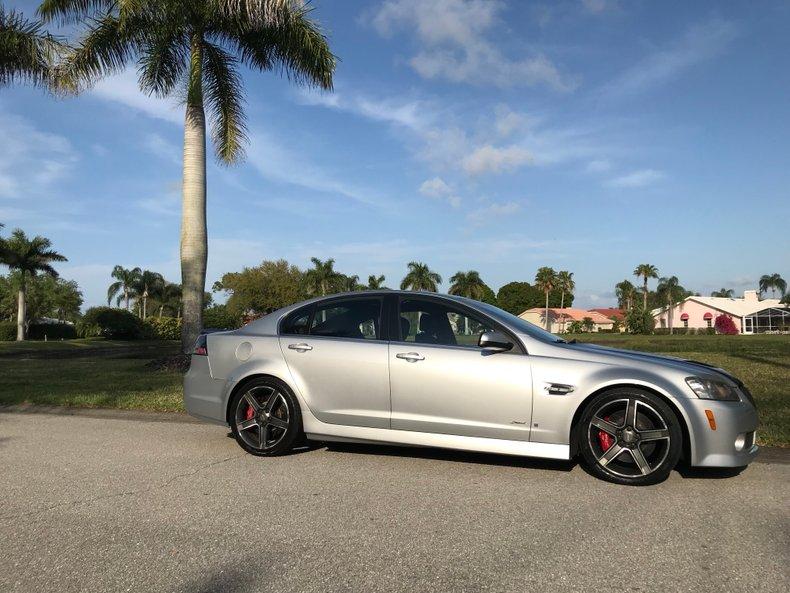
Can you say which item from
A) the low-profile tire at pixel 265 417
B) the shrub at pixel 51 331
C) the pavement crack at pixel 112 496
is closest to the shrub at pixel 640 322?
the shrub at pixel 51 331

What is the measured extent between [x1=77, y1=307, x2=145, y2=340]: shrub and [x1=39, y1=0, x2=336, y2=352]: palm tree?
35.0 meters

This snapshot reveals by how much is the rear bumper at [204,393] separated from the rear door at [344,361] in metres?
0.78

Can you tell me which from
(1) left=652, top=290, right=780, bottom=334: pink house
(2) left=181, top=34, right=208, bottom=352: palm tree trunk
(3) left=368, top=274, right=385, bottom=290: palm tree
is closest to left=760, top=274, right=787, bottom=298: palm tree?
(1) left=652, top=290, right=780, bottom=334: pink house

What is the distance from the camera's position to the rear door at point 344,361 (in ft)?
17.5

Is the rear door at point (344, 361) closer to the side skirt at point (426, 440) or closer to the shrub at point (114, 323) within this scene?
the side skirt at point (426, 440)

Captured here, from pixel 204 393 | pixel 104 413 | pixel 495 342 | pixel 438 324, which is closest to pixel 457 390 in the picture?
pixel 495 342

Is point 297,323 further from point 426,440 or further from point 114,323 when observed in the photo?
point 114,323

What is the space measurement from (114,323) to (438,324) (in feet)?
154

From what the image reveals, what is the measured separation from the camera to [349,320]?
5.75 meters

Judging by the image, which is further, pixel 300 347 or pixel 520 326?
pixel 300 347

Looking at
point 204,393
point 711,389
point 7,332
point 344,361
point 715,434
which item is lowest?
point 715,434

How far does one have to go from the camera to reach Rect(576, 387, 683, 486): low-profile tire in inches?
182

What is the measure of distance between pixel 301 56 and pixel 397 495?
44.2 feet

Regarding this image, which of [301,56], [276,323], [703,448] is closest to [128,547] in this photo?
[276,323]
